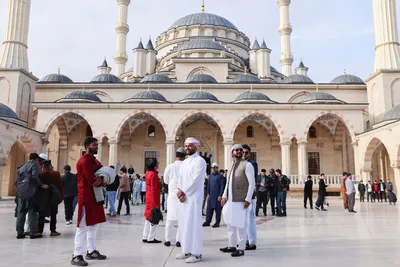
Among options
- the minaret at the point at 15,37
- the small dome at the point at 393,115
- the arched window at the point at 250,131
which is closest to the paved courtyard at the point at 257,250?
the small dome at the point at 393,115

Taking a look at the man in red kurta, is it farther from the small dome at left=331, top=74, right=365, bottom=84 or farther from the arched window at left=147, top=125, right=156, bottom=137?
the small dome at left=331, top=74, right=365, bottom=84

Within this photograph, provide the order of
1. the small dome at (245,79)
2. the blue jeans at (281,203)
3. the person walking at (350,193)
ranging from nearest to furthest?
1. the blue jeans at (281,203)
2. the person walking at (350,193)
3. the small dome at (245,79)

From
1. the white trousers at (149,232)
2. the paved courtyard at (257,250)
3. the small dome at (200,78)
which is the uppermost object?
the small dome at (200,78)

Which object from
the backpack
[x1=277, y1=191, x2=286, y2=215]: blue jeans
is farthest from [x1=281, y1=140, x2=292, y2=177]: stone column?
the backpack

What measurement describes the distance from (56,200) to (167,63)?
23017 mm

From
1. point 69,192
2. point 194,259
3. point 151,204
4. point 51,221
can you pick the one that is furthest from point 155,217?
point 69,192

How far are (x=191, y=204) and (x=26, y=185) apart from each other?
8.77ft

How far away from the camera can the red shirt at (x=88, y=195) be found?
351cm

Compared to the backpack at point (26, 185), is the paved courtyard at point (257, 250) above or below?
below

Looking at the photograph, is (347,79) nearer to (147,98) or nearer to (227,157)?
(227,157)

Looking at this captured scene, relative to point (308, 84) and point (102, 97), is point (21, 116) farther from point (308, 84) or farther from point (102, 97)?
point (308, 84)

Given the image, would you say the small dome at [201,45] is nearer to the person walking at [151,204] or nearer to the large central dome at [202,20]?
the large central dome at [202,20]

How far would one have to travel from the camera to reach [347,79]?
23.0 metres

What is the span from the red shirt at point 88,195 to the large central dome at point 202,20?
28766 millimetres
